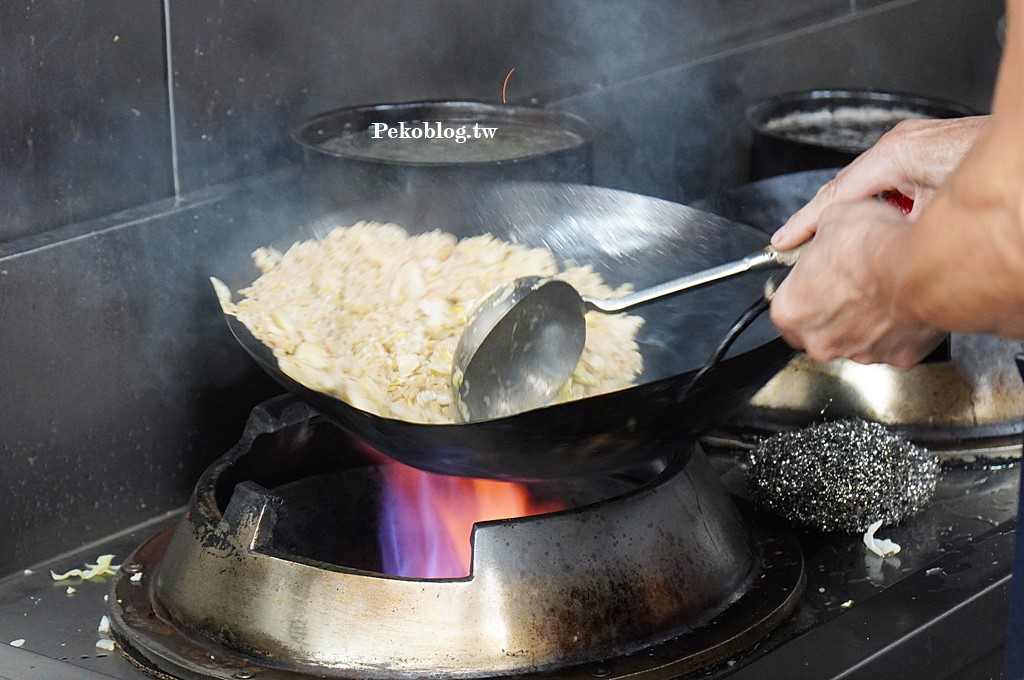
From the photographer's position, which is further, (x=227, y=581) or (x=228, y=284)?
(x=228, y=284)

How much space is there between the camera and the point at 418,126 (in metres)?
1.73

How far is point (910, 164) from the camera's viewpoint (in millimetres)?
1266

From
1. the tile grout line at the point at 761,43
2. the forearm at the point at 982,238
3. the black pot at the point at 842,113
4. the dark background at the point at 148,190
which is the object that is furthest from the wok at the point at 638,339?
the black pot at the point at 842,113

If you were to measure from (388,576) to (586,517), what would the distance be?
0.62 feet

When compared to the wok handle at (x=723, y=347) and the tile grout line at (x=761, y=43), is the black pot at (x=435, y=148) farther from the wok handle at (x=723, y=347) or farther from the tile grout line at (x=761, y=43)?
the wok handle at (x=723, y=347)

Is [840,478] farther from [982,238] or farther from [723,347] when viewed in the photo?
[982,238]

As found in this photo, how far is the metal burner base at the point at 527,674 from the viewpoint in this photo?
46.8 inches

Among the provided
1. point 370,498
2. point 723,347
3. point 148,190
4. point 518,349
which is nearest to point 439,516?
point 370,498

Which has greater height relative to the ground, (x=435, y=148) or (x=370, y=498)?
(x=435, y=148)

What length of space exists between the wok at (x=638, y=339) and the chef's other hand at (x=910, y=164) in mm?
167

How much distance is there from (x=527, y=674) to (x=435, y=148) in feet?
2.48

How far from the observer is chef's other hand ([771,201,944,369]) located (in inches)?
39.7

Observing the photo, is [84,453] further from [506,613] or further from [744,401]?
[744,401]

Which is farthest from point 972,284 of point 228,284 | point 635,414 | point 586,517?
point 228,284
